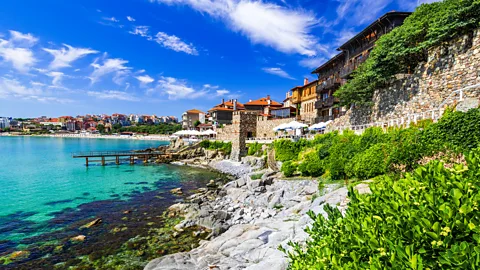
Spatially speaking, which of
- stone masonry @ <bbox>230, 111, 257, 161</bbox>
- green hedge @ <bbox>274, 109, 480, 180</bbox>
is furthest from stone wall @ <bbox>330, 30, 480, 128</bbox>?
stone masonry @ <bbox>230, 111, 257, 161</bbox>

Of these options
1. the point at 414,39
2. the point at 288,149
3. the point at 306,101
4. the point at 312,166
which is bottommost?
the point at 312,166

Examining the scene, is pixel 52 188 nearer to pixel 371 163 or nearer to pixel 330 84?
pixel 371 163

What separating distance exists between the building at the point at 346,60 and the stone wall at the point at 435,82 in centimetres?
891

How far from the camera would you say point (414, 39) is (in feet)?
60.5

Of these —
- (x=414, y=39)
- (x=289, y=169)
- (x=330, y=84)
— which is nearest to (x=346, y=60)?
A: (x=330, y=84)

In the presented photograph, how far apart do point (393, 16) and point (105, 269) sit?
3087cm

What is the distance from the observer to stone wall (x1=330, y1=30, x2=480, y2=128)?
12491 mm

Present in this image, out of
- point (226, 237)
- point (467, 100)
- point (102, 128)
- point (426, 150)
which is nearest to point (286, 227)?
point (226, 237)

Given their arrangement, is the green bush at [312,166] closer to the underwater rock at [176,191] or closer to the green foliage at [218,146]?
the underwater rock at [176,191]

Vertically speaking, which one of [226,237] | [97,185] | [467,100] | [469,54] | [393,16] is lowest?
[97,185]

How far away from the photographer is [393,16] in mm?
24922

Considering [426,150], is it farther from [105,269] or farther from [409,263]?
[105,269]

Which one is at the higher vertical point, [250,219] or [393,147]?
[393,147]

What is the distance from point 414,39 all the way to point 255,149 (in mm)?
23237
